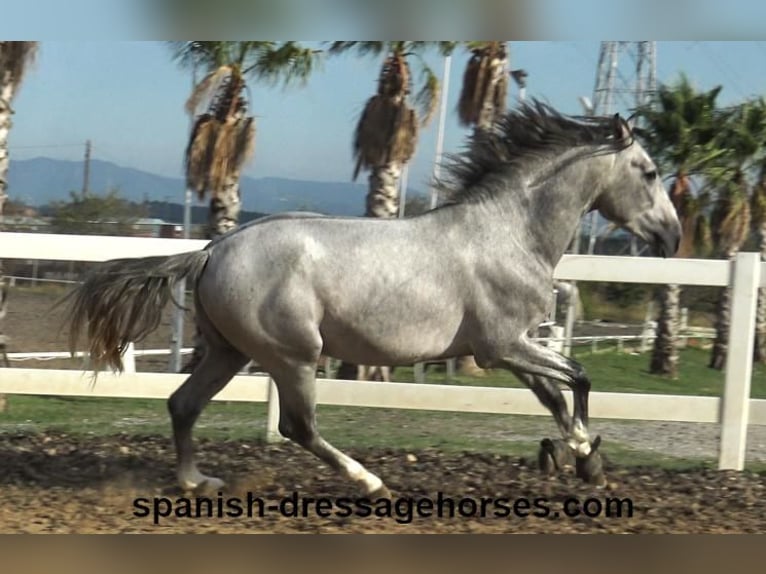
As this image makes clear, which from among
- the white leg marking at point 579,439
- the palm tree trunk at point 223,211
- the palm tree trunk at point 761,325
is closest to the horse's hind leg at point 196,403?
the white leg marking at point 579,439

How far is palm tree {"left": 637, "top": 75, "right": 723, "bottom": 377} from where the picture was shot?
20250mm

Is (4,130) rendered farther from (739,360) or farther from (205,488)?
(739,360)

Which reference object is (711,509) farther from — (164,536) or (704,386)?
(704,386)

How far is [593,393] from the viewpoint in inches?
274

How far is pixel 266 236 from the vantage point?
5559mm

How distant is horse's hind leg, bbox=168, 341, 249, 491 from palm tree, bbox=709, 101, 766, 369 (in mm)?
16261

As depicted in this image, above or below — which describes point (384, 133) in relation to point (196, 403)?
above

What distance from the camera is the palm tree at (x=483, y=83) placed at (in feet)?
54.6

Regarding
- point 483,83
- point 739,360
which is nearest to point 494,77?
point 483,83

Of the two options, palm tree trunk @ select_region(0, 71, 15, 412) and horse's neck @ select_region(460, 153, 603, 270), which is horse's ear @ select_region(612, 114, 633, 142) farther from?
palm tree trunk @ select_region(0, 71, 15, 412)

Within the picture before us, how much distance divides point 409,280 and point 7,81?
6233 millimetres

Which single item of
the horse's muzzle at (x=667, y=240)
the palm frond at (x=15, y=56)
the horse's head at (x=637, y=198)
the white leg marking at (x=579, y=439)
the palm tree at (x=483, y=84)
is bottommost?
the white leg marking at (x=579, y=439)

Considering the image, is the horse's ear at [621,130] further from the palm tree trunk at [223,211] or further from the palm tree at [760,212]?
the palm tree at [760,212]

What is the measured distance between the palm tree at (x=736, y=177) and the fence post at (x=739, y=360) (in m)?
14.0
